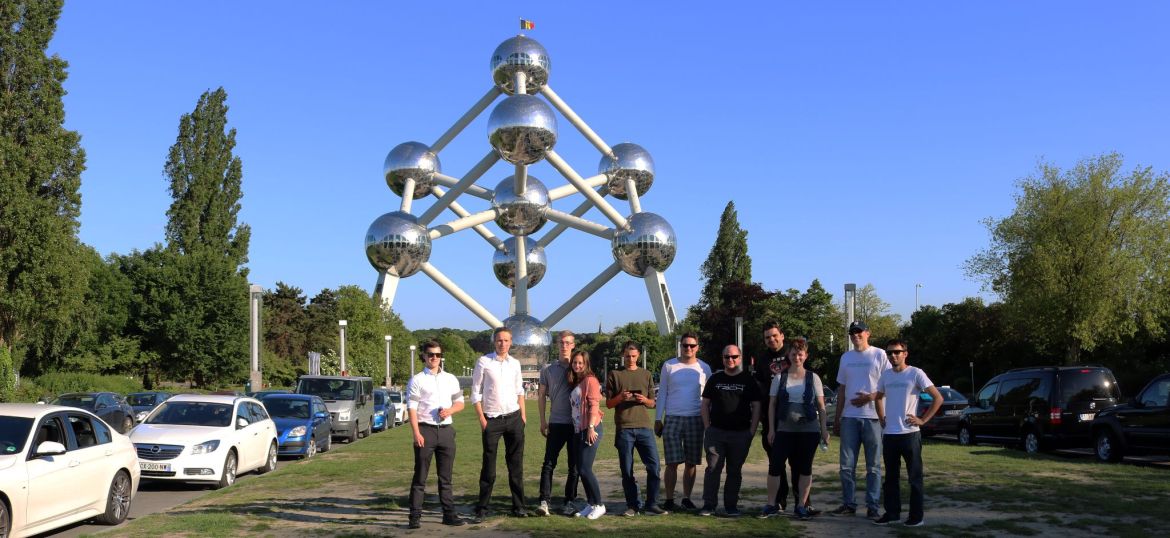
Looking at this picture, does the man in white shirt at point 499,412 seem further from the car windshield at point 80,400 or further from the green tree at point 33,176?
the green tree at point 33,176

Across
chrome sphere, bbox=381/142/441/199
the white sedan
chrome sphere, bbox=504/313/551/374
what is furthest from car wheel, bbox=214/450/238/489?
chrome sphere, bbox=381/142/441/199

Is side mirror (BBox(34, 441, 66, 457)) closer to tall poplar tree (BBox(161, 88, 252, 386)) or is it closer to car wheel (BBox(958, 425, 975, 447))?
car wheel (BBox(958, 425, 975, 447))

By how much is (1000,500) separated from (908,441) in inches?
93.8

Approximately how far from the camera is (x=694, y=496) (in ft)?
40.4

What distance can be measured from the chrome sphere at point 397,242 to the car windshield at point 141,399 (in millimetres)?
12233

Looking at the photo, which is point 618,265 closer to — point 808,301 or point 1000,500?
point 808,301

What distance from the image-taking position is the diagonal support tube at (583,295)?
49.7 metres

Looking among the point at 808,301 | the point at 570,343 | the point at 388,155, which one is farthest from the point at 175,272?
the point at 570,343

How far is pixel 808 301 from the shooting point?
6725 centimetres

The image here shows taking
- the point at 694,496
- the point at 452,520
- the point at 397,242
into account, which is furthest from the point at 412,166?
the point at 452,520

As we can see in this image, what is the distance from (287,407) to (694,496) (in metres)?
12.6

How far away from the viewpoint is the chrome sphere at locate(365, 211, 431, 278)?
43531 mm

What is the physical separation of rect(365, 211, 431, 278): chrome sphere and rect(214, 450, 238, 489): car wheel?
2816 cm

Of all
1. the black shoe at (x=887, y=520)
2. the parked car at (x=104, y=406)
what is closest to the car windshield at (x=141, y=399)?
the parked car at (x=104, y=406)
